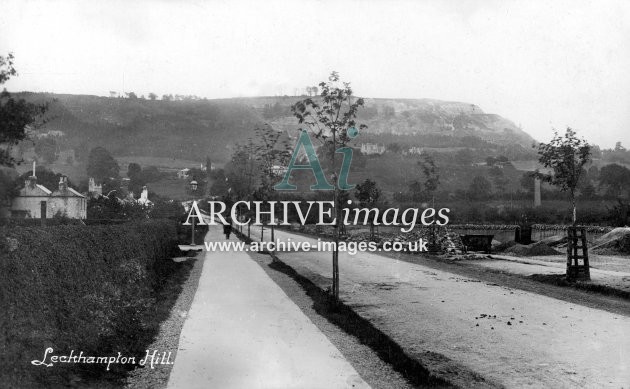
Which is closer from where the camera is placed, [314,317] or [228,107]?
[314,317]

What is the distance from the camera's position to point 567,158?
673 inches

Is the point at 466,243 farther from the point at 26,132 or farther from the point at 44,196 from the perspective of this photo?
the point at 26,132

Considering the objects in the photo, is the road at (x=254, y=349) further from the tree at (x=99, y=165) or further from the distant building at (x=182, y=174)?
the distant building at (x=182, y=174)

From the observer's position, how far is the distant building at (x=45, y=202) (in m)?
14.2

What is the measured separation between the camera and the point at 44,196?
63.2 feet

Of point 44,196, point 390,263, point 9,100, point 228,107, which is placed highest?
point 228,107

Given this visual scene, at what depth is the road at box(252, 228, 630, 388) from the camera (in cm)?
704

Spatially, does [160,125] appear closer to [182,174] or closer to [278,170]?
[182,174]

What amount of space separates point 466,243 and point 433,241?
2.24m

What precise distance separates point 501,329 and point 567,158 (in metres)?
9.63

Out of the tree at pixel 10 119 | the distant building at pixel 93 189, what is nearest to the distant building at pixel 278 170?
the distant building at pixel 93 189

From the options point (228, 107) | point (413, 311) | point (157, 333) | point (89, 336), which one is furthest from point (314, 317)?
point (228, 107)

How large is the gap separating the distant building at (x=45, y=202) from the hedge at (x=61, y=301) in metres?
3.53
